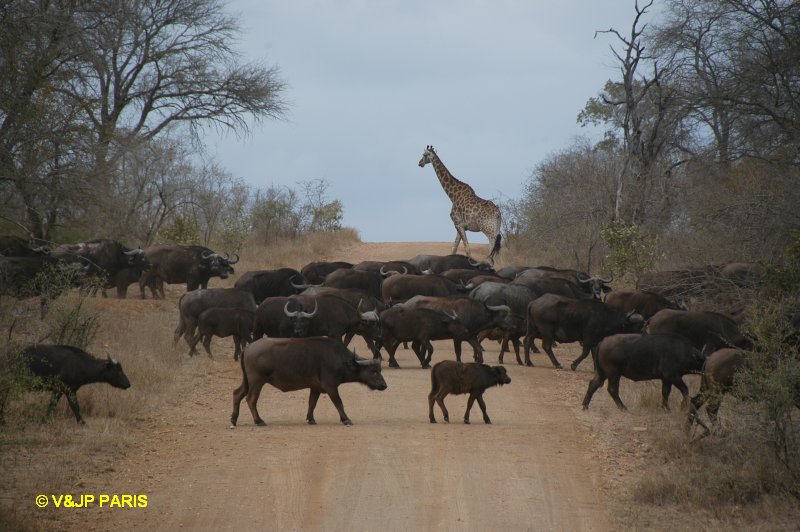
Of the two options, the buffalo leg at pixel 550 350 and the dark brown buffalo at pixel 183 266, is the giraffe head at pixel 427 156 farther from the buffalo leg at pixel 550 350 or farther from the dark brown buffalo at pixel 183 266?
the buffalo leg at pixel 550 350

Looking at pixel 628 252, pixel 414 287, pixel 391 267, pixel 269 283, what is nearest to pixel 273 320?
pixel 414 287

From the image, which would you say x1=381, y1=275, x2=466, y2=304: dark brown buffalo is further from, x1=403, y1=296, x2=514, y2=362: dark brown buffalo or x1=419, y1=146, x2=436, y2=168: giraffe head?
x1=419, y1=146, x2=436, y2=168: giraffe head

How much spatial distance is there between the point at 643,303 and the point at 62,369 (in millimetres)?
11515

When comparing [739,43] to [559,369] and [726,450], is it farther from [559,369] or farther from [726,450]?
[726,450]

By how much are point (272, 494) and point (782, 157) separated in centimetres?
1825

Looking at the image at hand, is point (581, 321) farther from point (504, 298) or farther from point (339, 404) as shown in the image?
point (339, 404)

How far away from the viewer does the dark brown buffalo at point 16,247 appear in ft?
75.0

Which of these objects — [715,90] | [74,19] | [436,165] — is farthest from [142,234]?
[715,90]

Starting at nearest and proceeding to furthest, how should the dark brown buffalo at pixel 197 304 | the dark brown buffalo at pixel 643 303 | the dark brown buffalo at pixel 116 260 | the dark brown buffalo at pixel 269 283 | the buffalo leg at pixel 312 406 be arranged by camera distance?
the buffalo leg at pixel 312 406 < the dark brown buffalo at pixel 197 304 < the dark brown buffalo at pixel 643 303 < the dark brown buffalo at pixel 269 283 < the dark brown buffalo at pixel 116 260

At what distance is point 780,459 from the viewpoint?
33.0ft

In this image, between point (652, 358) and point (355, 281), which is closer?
point (652, 358)

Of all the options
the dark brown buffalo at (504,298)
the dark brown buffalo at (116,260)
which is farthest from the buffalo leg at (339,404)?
the dark brown buffalo at (116,260)

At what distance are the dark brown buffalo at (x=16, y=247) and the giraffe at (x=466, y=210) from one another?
531 inches

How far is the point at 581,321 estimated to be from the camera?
18.0 metres
